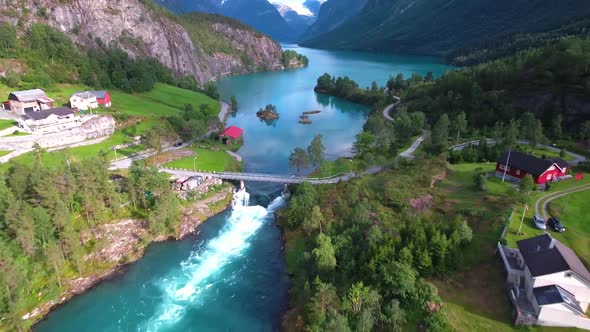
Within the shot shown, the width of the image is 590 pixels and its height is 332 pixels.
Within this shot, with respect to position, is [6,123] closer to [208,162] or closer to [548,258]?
[208,162]

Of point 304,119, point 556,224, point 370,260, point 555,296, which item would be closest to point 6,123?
point 304,119

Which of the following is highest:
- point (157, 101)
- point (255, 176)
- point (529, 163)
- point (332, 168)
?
point (157, 101)

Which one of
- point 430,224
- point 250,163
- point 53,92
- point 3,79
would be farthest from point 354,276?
point 3,79

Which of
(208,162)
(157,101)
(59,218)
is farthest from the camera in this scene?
(157,101)

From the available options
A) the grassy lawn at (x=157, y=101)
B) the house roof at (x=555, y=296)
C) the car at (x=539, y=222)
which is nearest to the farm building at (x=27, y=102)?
the grassy lawn at (x=157, y=101)

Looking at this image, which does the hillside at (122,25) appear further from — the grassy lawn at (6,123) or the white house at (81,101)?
the grassy lawn at (6,123)

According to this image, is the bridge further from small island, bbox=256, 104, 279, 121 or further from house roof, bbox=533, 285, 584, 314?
small island, bbox=256, 104, 279, 121

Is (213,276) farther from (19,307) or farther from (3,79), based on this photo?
(3,79)
